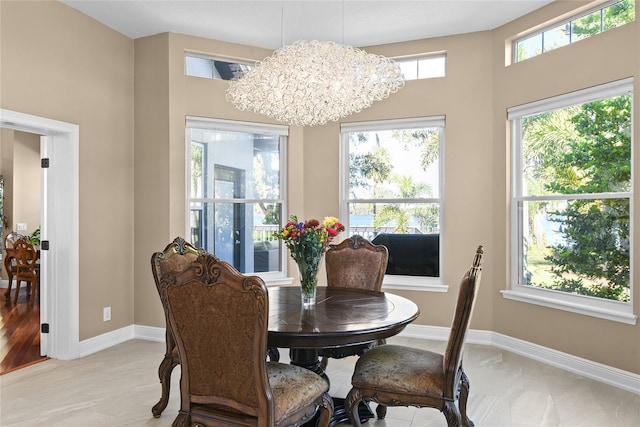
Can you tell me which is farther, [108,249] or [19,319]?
[19,319]

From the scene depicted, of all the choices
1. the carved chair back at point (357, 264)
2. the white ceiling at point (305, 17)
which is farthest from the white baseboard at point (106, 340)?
the white ceiling at point (305, 17)

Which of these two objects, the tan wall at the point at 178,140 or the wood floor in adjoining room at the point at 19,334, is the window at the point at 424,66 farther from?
the wood floor in adjoining room at the point at 19,334

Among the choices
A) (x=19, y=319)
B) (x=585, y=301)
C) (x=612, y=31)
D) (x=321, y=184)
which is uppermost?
(x=612, y=31)

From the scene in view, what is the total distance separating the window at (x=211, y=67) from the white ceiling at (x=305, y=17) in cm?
25

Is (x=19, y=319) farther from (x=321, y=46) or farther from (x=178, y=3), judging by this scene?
(x=321, y=46)

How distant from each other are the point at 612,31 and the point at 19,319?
266 inches

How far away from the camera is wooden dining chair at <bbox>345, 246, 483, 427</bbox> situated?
2.12m

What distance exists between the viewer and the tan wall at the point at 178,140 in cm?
405

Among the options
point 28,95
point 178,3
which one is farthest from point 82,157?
point 178,3

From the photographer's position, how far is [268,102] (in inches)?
122

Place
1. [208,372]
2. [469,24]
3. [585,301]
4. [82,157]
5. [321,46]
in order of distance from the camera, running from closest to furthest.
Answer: [208,372] < [321,46] < [585,301] < [82,157] < [469,24]

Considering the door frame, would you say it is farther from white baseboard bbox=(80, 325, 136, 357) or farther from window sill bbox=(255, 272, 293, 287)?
window sill bbox=(255, 272, 293, 287)

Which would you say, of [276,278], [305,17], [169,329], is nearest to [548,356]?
[276,278]

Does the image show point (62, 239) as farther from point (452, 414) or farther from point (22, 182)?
point (22, 182)
